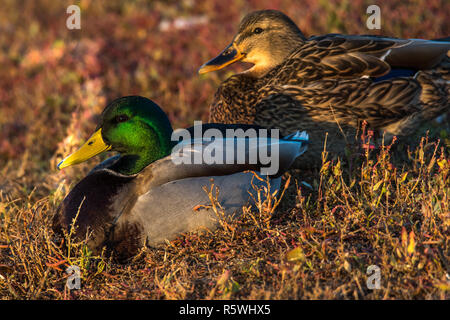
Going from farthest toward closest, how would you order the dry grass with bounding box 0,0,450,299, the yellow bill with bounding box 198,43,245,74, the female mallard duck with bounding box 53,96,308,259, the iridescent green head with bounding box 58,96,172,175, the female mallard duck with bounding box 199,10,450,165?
the yellow bill with bounding box 198,43,245,74, the female mallard duck with bounding box 199,10,450,165, the iridescent green head with bounding box 58,96,172,175, the female mallard duck with bounding box 53,96,308,259, the dry grass with bounding box 0,0,450,299

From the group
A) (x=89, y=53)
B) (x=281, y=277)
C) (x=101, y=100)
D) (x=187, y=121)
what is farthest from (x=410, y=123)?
(x=89, y=53)

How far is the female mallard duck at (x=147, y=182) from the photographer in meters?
3.29

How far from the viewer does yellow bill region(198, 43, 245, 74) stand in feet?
15.4

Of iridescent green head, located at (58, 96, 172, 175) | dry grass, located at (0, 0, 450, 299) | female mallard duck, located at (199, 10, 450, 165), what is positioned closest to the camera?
dry grass, located at (0, 0, 450, 299)

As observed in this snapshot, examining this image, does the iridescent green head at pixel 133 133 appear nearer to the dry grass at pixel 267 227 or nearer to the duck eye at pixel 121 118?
the duck eye at pixel 121 118

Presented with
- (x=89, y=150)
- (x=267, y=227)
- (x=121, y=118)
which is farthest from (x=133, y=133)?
(x=267, y=227)

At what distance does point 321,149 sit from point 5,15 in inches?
297

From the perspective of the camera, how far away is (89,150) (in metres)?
3.57

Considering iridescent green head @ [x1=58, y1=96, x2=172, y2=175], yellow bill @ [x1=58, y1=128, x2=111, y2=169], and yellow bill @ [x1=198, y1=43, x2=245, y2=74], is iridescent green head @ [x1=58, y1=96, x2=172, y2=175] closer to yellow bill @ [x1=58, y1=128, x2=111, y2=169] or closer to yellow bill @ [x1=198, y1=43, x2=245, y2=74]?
yellow bill @ [x1=58, y1=128, x2=111, y2=169]

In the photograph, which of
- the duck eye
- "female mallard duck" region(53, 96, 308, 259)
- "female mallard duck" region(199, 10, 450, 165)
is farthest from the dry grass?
the duck eye

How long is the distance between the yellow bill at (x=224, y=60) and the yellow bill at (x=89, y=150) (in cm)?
137

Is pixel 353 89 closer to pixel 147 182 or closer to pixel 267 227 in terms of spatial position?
pixel 267 227
